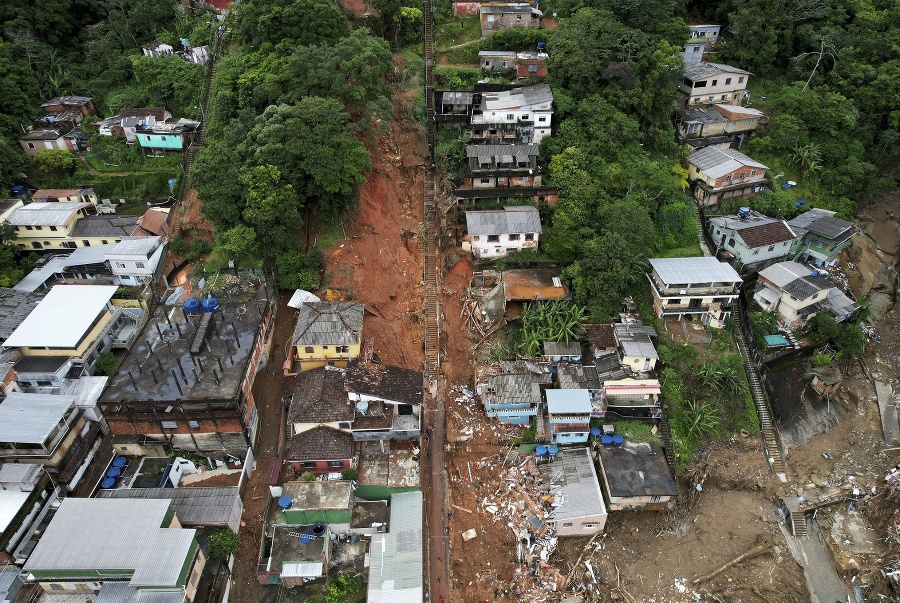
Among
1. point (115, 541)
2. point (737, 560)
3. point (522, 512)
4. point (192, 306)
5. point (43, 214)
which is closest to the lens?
point (115, 541)

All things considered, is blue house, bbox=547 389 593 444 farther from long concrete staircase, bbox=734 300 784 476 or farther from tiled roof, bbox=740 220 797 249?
tiled roof, bbox=740 220 797 249

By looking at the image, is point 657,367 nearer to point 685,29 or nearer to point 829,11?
point 685,29

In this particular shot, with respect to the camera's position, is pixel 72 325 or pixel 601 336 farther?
pixel 601 336

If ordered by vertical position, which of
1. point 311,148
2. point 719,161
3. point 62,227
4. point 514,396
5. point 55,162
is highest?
point 311,148

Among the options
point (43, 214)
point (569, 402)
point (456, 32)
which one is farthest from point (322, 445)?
point (456, 32)

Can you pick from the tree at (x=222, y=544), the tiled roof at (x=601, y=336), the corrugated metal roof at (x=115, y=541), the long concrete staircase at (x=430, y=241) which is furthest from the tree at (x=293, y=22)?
the tree at (x=222, y=544)

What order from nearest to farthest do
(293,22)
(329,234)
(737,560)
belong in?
1. (737,560)
2. (329,234)
3. (293,22)

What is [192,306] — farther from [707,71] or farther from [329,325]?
[707,71]

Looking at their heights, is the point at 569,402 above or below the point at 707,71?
below
